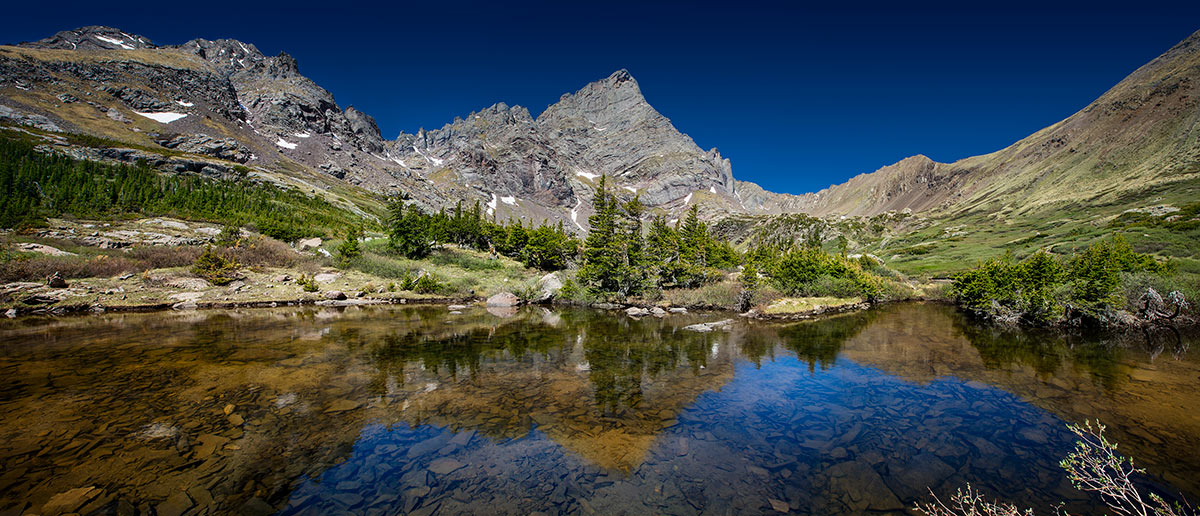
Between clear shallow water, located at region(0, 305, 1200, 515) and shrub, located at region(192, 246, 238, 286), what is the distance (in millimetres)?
11718

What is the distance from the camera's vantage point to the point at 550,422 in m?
10.7

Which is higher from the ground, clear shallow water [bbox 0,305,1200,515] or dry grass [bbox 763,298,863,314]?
dry grass [bbox 763,298,863,314]

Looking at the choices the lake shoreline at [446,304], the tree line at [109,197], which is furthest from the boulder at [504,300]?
the tree line at [109,197]

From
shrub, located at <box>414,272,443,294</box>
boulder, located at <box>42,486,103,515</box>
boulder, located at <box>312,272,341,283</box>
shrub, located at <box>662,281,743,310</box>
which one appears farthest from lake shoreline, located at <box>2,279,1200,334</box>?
boulder, located at <box>42,486,103,515</box>

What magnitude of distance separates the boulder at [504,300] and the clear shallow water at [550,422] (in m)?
16.3

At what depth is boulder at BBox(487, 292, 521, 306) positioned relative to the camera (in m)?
36.0

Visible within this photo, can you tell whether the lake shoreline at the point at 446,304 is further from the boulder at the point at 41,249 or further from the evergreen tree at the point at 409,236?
the evergreen tree at the point at 409,236

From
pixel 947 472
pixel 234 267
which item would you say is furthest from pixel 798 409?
pixel 234 267

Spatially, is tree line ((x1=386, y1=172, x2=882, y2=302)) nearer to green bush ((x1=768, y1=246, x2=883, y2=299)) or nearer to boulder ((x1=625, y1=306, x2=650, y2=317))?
green bush ((x1=768, y1=246, x2=883, y2=299))

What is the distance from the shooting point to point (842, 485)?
796 centimetres

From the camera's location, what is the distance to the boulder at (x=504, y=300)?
118 ft

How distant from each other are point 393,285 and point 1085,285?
48.5 metres

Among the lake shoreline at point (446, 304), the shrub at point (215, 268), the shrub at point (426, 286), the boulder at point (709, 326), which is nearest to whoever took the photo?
the lake shoreline at point (446, 304)

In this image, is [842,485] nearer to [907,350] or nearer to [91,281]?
[907,350]
